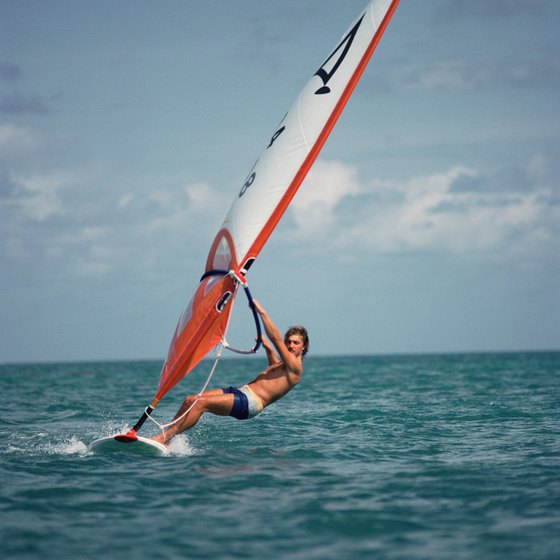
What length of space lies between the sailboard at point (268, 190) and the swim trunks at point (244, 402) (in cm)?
56

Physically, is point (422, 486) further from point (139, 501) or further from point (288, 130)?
point (288, 130)

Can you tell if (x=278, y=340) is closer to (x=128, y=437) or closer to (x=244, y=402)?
(x=244, y=402)

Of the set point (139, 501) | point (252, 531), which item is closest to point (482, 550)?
point (252, 531)

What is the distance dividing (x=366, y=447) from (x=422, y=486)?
2.53 m

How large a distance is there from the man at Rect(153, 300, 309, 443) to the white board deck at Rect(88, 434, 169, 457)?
15cm

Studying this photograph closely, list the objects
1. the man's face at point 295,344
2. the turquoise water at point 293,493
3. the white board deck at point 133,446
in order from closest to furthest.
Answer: the turquoise water at point 293,493 < the white board deck at point 133,446 < the man's face at point 295,344

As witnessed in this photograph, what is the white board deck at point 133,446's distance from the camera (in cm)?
878

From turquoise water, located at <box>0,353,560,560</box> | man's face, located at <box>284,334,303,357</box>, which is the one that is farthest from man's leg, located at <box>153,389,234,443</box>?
man's face, located at <box>284,334,303,357</box>

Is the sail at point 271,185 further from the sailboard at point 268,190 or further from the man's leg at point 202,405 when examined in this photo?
the man's leg at point 202,405

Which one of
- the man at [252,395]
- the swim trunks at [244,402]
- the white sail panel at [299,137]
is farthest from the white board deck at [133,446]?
the white sail panel at [299,137]

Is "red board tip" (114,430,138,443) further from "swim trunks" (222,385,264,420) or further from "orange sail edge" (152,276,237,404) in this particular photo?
"swim trunks" (222,385,264,420)

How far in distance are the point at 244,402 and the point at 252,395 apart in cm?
13

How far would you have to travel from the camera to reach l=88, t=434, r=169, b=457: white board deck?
878 centimetres

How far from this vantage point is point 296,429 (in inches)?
481
